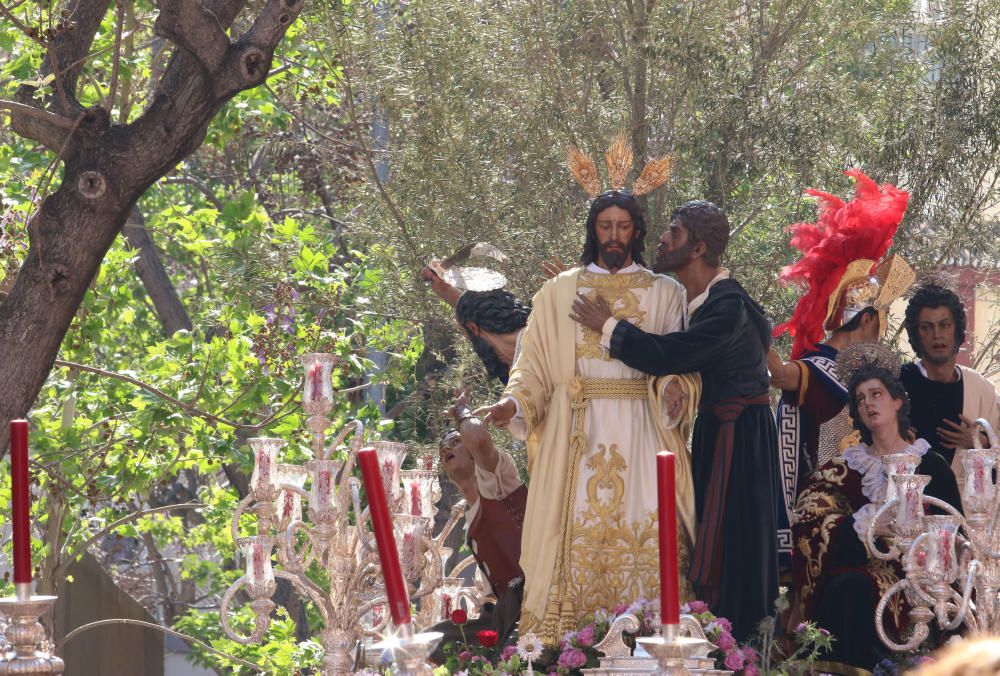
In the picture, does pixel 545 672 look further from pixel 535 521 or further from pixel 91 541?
pixel 91 541

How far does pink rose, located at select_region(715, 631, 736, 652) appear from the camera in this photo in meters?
6.07

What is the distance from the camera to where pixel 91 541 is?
525 inches

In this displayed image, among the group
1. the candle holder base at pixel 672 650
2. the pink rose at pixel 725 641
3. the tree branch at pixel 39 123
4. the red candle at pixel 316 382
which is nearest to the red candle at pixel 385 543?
the candle holder base at pixel 672 650

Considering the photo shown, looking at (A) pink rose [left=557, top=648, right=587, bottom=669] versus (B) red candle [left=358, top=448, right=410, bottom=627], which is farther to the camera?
(A) pink rose [left=557, top=648, right=587, bottom=669]

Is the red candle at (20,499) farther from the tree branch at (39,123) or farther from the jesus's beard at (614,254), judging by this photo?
the tree branch at (39,123)

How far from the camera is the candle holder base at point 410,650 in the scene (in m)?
3.31

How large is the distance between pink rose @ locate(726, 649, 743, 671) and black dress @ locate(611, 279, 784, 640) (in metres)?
0.52

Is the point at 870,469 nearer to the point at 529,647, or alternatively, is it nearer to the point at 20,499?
the point at 529,647

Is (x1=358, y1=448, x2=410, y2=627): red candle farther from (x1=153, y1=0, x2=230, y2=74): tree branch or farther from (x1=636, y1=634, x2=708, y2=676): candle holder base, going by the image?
(x1=153, y1=0, x2=230, y2=74): tree branch

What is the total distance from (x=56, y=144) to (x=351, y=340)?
5461 mm

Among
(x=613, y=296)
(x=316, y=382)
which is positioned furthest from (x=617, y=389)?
(x=316, y=382)

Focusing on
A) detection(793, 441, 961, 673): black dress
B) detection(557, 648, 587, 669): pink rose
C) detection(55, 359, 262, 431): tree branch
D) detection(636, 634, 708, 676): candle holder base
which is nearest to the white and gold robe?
detection(557, 648, 587, 669): pink rose

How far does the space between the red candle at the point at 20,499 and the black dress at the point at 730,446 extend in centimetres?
314

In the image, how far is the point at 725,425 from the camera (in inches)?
267
